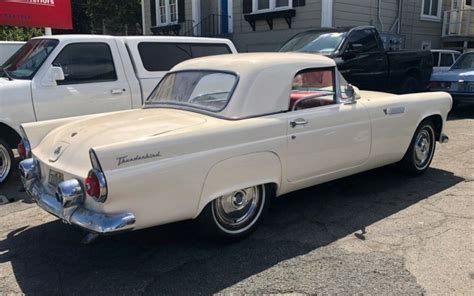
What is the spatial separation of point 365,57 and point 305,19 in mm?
4501

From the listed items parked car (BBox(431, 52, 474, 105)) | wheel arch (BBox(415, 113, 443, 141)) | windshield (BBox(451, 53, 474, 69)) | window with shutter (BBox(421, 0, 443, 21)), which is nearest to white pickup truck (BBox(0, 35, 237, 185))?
wheel arch (BBox(415, 113, 443, 141))

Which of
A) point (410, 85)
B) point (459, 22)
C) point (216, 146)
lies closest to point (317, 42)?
point (410, 85)

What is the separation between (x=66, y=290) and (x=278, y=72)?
99.4 inches

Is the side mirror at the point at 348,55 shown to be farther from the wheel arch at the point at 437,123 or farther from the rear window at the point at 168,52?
the wheel arch at the point at 437,123

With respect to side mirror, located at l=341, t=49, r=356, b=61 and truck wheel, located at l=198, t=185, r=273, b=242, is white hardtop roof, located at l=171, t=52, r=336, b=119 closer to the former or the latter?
truck wheel, located at l=198, t=185, r=273, b=242

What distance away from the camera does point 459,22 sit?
55.6 feet

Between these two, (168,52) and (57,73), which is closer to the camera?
(57,73)

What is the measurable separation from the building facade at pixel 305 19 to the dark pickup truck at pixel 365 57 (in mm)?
2247

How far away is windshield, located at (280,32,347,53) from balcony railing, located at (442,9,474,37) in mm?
9854

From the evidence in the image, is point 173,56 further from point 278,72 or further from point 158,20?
point 158,20

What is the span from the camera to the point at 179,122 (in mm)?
3734

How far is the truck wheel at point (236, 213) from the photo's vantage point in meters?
3.74

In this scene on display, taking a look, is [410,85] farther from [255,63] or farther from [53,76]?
[53,76]

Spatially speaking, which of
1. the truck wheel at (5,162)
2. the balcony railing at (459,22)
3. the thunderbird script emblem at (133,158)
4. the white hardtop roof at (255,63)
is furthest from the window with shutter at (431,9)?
the thunderbird script emblem at (133,158)
